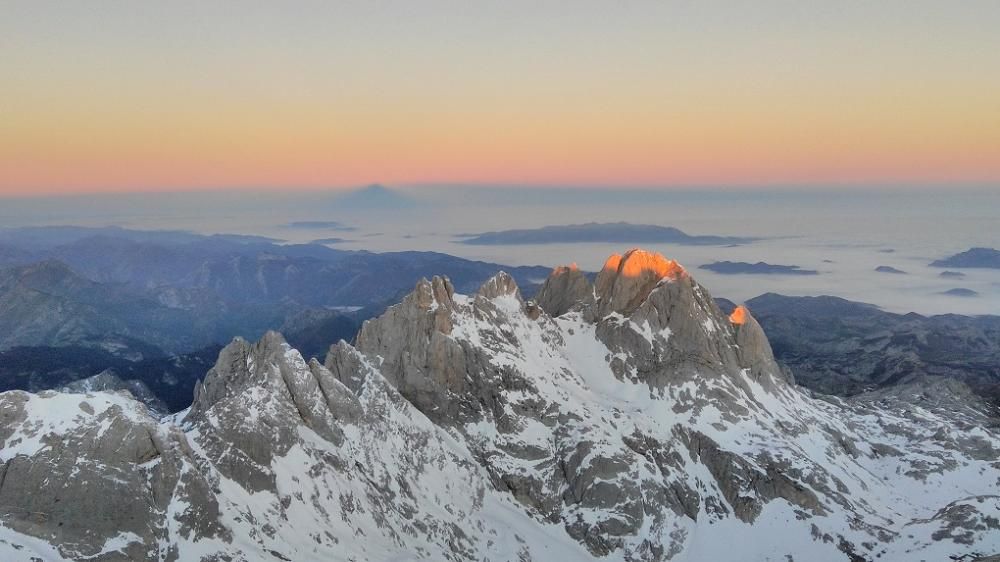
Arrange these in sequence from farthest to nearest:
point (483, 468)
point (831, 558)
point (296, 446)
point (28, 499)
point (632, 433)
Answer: point (632, 433)
point (483, 468)
point (831, 558)
point (296, 446)
point (28, 499)

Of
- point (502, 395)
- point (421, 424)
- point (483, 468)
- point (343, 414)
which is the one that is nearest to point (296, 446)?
point (343, 414)

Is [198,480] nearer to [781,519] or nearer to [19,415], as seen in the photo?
[19,415]

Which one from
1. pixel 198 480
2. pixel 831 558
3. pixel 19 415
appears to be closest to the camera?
pixel 19 415

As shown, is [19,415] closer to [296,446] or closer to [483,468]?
[296,446]

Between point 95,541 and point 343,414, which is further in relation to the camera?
point 343,414

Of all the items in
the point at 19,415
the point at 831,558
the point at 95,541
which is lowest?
the point at 831,558

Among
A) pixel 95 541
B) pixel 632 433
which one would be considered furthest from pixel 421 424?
pixel 95 541

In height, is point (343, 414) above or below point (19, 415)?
below
